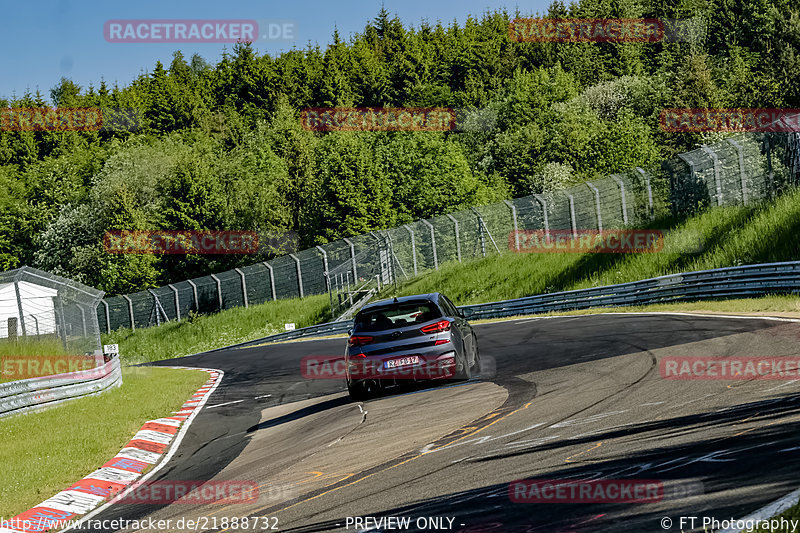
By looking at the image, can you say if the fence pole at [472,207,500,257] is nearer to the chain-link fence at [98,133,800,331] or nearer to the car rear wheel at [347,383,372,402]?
the chain-link fence at [98,133,800,331]

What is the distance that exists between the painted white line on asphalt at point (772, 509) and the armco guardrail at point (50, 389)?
574 inches

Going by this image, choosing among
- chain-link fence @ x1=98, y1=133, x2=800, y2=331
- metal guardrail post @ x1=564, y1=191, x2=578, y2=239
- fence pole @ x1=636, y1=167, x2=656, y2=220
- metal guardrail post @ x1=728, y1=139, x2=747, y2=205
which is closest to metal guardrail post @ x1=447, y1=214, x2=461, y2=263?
chain-link fence @ x1=98, y1=133, x2=800, y2=331

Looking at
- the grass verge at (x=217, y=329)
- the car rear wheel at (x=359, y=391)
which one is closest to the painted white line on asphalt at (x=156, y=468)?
the car rear wheel at (x=359, y=391)

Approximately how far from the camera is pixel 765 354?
448 inches

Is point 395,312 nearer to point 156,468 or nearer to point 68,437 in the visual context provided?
point 156,468

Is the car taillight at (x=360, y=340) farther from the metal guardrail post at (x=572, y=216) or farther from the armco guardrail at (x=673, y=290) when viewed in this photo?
the metal guardrail post at (x=572, y=216)

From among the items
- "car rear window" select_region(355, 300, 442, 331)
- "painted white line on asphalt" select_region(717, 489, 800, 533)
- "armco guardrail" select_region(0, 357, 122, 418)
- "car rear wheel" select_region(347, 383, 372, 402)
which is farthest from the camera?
"armco guardrail" select_region(0, 357, 122, 418)

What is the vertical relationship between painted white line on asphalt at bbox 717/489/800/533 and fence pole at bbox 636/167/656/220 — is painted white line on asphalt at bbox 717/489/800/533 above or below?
below

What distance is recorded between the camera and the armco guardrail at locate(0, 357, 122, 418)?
16.1m

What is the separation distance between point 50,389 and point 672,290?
54.3 ft

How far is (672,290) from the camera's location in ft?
80.4

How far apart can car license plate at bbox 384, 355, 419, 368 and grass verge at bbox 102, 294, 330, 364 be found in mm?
30967

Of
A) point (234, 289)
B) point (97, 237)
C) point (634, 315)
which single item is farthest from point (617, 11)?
point (634, 315)

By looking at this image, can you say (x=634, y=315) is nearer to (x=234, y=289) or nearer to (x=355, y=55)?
(x=234, y=289)
